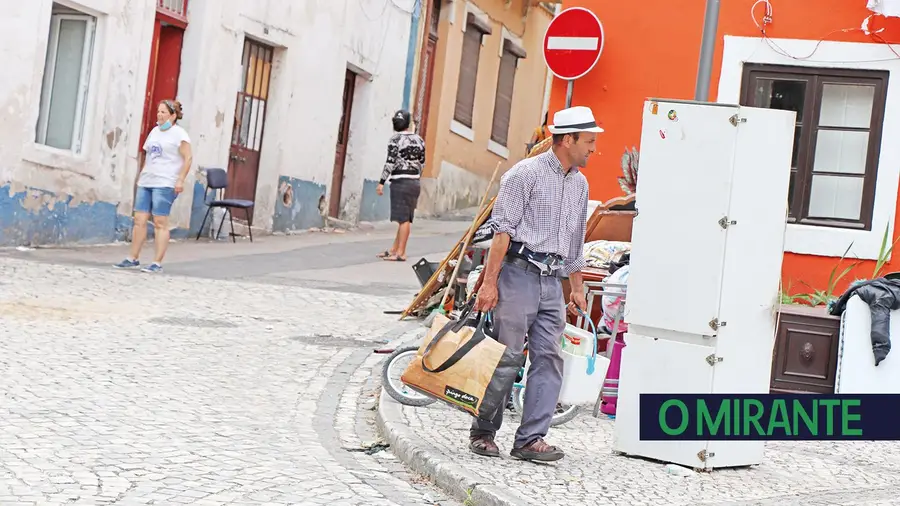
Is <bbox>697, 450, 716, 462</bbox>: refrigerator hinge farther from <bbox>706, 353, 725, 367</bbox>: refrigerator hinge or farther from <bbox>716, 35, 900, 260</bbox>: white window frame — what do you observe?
<bbox>716, 35, 900, 260</bbox>: white window frame

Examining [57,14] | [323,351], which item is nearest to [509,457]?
[323,351]

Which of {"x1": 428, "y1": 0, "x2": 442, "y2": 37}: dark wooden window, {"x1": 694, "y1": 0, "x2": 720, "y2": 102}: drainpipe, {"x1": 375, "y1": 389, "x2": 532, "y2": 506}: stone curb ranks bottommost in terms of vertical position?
{"x1": 375, "y1": 389, "x2": 532, "y2": 506}: stone curb

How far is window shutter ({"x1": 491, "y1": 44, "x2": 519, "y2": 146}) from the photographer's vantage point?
94.4ft

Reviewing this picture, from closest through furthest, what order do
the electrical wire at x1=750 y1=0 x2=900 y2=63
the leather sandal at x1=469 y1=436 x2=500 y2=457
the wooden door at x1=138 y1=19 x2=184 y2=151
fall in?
the leather sandal at x1=469 y1=436 x2=500 y2=457
the electrical wire at x1=750 y1=0 x2=900 y2=63
the wooden door at x1=138 y1=19 x2=184 y2=151

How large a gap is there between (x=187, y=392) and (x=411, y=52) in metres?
16.7

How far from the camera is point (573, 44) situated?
37.6 feet

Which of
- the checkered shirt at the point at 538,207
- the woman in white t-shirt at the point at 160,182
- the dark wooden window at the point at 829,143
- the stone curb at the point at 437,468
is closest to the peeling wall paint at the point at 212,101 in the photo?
the woman in white t-shirt at the point at 160,182

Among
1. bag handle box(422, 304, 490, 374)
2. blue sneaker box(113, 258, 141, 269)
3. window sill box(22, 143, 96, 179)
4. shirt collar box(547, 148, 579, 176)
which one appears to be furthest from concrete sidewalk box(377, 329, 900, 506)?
window sill box(22, 143, 96, 179)

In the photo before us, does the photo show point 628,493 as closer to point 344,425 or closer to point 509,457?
point 509,457

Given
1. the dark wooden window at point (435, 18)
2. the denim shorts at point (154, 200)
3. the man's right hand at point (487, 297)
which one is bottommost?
the man's right hand at point (487, 297)

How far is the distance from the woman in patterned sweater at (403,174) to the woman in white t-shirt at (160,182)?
11.3 ft

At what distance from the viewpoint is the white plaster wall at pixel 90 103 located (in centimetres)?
1443

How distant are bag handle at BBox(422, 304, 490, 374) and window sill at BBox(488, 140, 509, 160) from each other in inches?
855

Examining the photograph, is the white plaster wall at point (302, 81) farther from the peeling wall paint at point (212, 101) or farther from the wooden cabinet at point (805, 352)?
the wooden cabinet at point (805, 352)
